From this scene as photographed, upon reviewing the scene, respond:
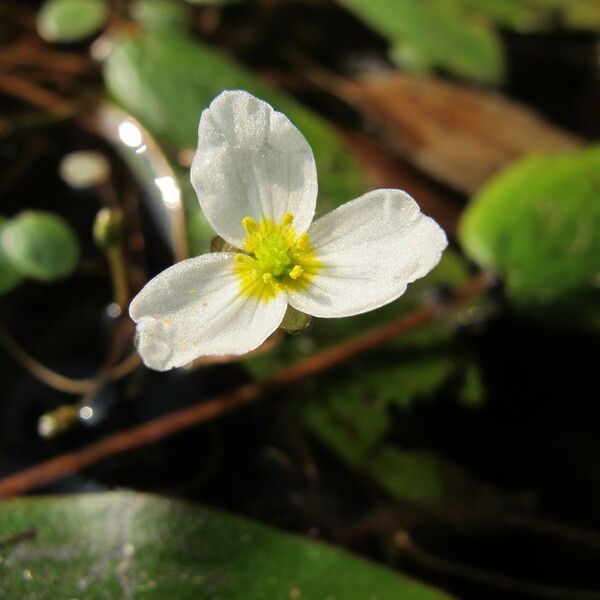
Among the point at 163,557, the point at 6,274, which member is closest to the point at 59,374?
the point at 6,274

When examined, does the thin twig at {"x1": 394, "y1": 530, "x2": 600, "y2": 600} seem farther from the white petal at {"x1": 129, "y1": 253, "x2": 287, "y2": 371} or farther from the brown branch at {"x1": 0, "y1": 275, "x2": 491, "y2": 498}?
the white petal at {"x1": 129, "y1": 253, "x2": 287, "y2": 371}

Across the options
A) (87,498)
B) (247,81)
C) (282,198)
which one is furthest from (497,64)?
(87,498)

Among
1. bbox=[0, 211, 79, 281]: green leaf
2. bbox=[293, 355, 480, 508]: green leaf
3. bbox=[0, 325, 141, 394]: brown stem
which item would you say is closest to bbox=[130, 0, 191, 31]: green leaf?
bbox=[0, 211, 79, 281]: green leaf

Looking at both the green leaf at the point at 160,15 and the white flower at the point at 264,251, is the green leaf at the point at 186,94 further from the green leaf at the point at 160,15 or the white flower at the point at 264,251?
the white flower at the point at 264,251

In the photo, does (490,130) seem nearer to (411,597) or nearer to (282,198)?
(282,198)

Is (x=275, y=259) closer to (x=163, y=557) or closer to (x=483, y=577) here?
(x=163, y=557)
